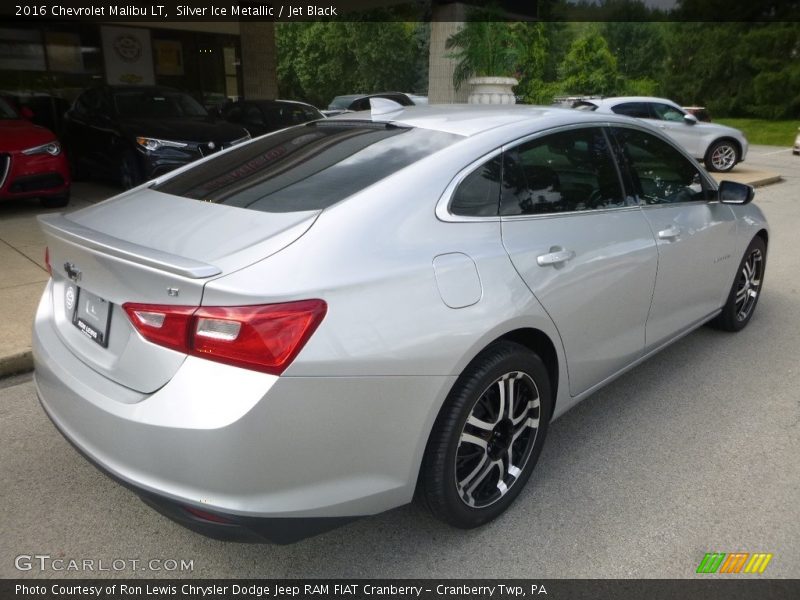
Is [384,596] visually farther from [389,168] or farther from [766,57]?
[766,57]

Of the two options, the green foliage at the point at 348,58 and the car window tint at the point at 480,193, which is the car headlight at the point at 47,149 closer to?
the car window tint at the point at 480,193

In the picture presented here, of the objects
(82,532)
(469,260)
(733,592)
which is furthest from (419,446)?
(82,532)

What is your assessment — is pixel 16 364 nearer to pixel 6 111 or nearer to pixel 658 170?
pixel 658 170

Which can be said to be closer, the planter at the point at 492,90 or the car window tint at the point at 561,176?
the car window tint at the point at 561,176

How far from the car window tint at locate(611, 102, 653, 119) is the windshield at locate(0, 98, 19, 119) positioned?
11.2m

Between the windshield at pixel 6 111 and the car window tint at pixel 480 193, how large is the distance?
26.8 ft

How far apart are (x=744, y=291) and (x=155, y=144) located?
286 inches

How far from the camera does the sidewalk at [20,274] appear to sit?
3.99m

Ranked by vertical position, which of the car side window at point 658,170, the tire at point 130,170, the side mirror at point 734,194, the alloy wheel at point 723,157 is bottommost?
the alloy wheel at point 723,157

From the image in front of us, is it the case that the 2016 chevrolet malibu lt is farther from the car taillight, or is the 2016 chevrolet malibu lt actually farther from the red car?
the red car

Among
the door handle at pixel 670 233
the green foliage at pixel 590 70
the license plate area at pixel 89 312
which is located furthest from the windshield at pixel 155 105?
the green foliage at pixel 590 70

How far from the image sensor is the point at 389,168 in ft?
8.10

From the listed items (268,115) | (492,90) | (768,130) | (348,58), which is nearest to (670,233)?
(268,115)

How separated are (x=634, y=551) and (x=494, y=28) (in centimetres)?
1123
